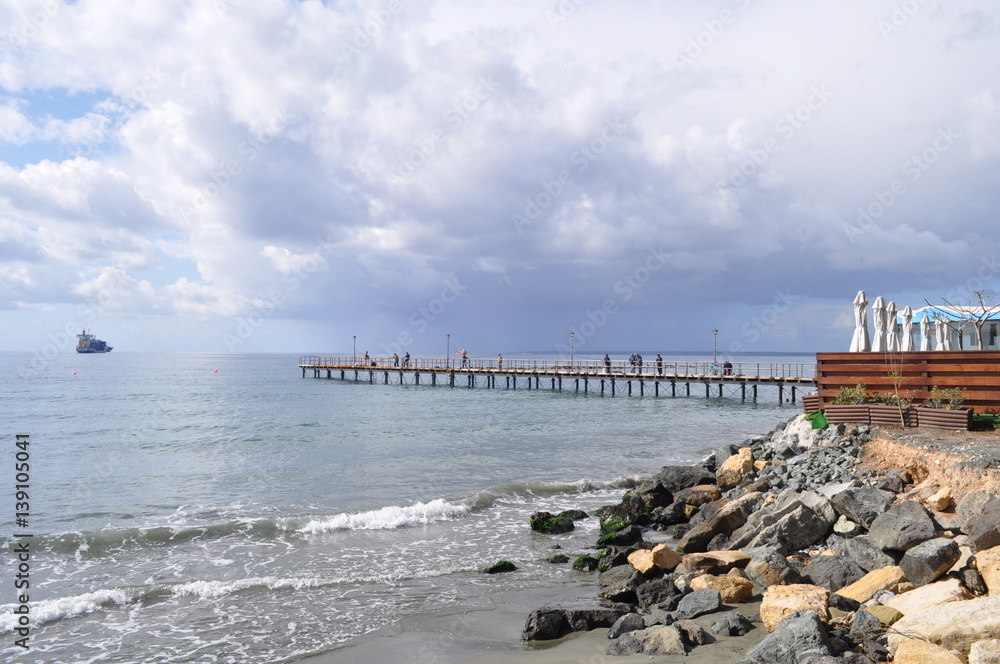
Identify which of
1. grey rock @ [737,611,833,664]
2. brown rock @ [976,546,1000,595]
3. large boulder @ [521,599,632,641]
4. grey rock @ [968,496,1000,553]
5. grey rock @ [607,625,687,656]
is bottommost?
large boulder @ [521,599,632,641]

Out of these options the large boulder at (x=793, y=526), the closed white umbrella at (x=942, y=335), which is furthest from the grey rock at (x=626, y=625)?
the closed white umbrella at (x=942, y=335)

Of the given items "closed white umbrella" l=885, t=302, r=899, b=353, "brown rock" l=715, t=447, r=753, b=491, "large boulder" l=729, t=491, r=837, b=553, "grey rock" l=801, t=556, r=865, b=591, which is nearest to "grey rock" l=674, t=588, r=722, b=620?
"grey rock" l=801, t=556, r=865, b=591

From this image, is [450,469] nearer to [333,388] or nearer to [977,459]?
[977,459]

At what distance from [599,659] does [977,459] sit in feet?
23.2

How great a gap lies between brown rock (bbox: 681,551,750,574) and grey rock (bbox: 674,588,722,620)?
1.00 metres

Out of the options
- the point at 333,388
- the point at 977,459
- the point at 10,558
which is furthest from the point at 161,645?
the point at 333,388

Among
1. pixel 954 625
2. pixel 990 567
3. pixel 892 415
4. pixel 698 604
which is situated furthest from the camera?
pixel 892 415

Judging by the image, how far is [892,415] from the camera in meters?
13.6

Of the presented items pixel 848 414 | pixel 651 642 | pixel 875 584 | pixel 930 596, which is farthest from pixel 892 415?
pixel 651 642

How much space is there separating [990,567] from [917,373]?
9.48 m

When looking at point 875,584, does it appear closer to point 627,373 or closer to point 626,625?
point 626,625

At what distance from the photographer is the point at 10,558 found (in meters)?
11.9

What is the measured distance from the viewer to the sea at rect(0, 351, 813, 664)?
8680mm

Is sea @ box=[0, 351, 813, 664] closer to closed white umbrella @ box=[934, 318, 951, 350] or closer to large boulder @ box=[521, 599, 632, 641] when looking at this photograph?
large boulder @ box=[521, 599, 632, 641]
